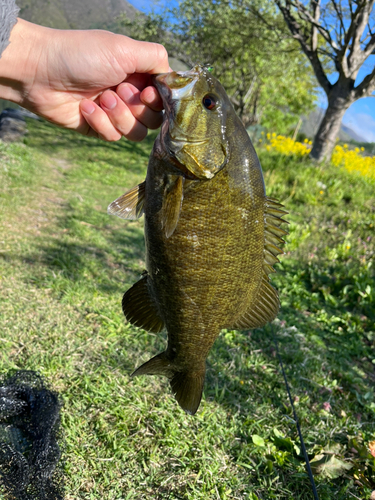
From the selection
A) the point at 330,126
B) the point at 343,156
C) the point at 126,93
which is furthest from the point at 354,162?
the point at 126,93

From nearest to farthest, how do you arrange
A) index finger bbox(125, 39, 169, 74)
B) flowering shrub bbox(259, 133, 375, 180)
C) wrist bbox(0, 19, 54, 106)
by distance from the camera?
index finger bbox(125, 39, 169, 74) → wrist bbox(0, 19, 54, 106) → flowering shrub bbox(259, 133, 375, 180)

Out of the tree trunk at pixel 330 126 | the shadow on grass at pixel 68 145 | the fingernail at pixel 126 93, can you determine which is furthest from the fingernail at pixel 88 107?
the tree trunk at pixel 330 126

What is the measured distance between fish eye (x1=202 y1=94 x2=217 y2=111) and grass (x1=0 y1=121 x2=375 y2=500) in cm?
246

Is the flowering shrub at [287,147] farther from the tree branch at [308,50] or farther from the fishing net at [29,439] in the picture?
the fishing net at [29,439]

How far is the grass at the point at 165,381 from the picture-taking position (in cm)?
264

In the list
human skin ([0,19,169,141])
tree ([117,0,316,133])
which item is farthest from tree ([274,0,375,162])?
human skin ([0,19,169,141])

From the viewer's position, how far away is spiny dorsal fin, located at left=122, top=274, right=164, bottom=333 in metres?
1.97

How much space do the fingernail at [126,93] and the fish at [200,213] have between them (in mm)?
674

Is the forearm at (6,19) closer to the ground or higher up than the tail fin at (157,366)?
higher up

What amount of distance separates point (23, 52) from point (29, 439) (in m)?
2.75

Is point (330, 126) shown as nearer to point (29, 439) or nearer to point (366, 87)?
point (366, 87)

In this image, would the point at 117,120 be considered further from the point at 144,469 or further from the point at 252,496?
the point at 252,496

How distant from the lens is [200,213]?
5.42 ft

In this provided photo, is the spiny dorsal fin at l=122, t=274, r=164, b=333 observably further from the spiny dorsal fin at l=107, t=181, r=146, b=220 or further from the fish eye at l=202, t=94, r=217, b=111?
the fish eye at l=202, t=94, r=217, b=111
